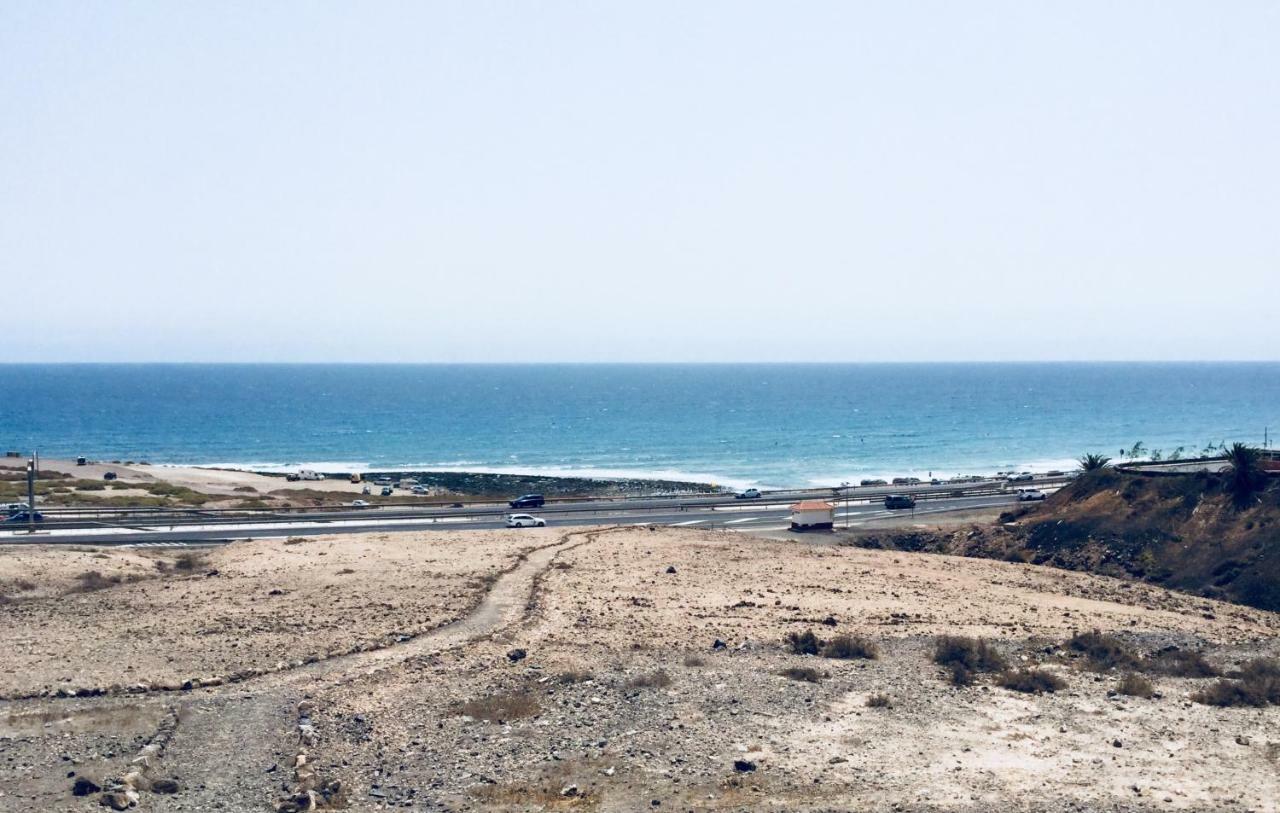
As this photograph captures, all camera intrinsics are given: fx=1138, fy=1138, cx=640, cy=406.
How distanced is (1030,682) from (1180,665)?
6.14 meters

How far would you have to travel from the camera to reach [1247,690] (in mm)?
32781

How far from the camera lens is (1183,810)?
24.5 metres

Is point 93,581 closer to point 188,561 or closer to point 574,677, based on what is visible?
point 188,561

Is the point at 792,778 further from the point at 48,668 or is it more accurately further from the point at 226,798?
the point at 48,668

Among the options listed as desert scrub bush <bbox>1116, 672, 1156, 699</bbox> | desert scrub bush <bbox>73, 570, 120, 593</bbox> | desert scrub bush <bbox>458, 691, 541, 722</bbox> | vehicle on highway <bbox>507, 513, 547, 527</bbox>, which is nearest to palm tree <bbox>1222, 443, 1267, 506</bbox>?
desert scrub bush <bbox>1116, 672, 1156, 699</bbox>

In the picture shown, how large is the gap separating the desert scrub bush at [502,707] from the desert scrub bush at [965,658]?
12612 mm

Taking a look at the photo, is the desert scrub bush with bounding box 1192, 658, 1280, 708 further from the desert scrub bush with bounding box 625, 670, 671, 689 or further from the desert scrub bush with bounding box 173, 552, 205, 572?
the desert scrub bush with bounding box 173, 552, 205, 572

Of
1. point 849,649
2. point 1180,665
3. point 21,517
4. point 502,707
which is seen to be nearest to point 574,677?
point 502,707

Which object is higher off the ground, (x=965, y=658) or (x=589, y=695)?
(x=965, y=658)

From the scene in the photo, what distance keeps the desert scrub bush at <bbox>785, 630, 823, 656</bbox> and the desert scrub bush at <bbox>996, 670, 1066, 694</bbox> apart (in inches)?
233

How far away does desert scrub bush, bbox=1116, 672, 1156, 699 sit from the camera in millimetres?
32938

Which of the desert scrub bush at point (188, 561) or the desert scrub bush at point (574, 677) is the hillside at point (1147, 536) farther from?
the desert scrub bush at point (188, 561)

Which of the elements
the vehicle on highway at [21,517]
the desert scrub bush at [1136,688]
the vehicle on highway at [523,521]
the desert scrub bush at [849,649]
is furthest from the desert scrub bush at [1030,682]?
the vehicle on highway at [21,517]

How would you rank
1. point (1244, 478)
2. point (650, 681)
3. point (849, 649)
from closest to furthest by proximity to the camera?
point (650, 681)
point (849, 649)
point (1244, 478)
